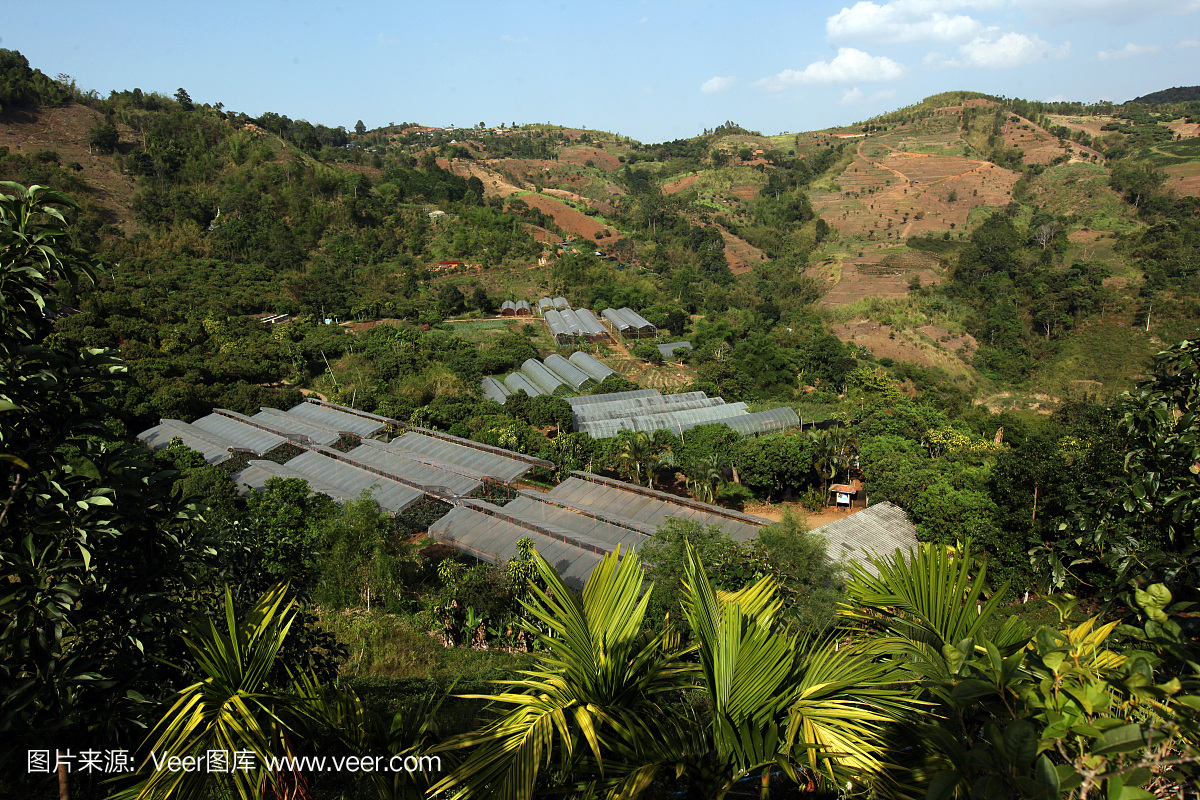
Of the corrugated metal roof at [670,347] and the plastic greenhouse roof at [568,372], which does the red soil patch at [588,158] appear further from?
the plastic greenhouse roof at [568,372]

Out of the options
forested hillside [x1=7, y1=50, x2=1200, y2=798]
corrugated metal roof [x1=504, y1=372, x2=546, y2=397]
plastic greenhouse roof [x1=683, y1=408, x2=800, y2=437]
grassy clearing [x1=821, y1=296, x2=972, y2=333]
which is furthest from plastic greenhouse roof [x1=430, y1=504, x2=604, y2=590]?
grassy clearing [x1=821, y1=296, x2=972, y2=333]

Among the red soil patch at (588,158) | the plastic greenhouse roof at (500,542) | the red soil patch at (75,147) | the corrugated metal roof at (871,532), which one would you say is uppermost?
the red soil patch at (588,158)

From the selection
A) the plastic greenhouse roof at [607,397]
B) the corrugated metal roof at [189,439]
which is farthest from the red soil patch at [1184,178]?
the corrugated metal roof at [189,439]

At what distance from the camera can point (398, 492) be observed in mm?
18422

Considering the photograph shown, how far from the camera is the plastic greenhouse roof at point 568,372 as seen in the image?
1158 inches

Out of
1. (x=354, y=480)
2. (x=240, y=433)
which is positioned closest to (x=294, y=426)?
(x=240, y=433)

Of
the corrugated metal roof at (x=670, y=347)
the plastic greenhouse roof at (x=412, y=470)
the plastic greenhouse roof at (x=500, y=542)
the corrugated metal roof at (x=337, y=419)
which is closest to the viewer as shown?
the plastic greenhouse roof at (x=500, y=542)

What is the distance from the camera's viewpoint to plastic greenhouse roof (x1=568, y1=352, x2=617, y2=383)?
30719 mm

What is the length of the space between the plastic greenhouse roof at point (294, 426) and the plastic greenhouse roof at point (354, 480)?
6.33 feet

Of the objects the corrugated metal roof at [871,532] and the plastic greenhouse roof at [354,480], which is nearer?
the corrugated metal roof at [871,532]

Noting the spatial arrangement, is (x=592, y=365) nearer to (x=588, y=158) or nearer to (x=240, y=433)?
(x=240, y=433)

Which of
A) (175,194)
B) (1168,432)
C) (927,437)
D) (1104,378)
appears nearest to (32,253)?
(1168,432)

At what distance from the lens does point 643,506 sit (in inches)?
701

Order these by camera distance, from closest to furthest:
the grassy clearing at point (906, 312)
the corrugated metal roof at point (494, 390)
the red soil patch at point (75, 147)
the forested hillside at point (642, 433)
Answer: the forested hillside at point (642, 433) < the corrugated metal roof at point (494, 390) < the grassy clearing at point (906, 312) < the red soil patch at point (75, 147)
